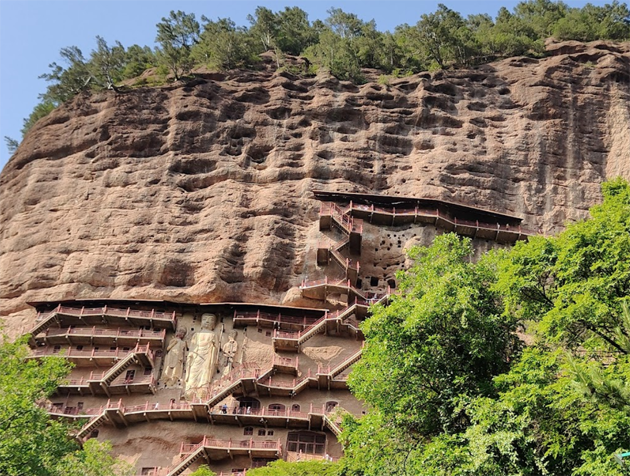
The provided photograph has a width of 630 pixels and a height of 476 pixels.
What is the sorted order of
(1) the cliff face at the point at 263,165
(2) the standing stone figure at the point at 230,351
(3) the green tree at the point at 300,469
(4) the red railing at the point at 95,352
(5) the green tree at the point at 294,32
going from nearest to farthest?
(3) the green tree at the point at 300,469 → (2) the standing stone figure at the point at 230,351 → (4) the red railing at the point at 95,352 → (1) the cliff face at the point at 263,165 → (5) the green tree at the point at 294,32

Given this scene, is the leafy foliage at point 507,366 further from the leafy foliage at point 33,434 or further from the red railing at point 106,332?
the red railing at point 106,332

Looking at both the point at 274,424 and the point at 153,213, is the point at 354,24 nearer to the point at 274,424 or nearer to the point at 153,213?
the point at 153,213

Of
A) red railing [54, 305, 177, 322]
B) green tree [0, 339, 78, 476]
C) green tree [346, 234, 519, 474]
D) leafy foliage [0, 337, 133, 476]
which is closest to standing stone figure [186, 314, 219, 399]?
red railing [54, 305, 177, 322]

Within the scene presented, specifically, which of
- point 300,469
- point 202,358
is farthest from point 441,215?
point 300,469

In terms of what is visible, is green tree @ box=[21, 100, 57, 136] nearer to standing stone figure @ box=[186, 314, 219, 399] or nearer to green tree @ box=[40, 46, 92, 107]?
green tree @ box=[40, 46, 92, 107]

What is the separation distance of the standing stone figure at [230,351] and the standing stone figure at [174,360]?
195 centimetres

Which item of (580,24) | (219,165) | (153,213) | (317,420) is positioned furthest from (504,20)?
(317,420)

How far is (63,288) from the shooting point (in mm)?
36031

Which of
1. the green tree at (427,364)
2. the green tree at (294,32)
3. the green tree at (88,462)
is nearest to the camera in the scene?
the green tree at (427,364)

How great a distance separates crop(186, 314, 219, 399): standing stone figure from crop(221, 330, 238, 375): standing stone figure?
0.42 metres

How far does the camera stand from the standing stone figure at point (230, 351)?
107 feet

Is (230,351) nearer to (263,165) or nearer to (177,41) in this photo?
(263,165)

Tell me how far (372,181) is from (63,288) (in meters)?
18.3

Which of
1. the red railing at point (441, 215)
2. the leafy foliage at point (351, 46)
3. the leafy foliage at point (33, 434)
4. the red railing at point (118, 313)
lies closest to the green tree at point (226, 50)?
the leafy foliage at point (351, 46)
